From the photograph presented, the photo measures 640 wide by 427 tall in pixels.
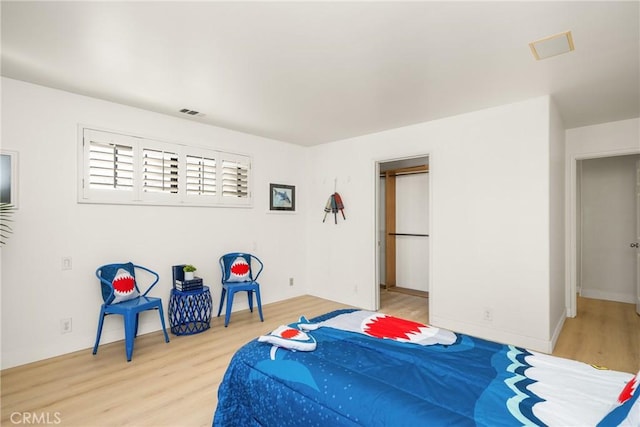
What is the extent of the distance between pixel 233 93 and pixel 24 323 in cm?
281

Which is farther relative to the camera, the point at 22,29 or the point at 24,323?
the point at 24,323

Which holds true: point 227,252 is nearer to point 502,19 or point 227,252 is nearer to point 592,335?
point 502,19

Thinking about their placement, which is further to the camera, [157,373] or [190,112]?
[190,112]

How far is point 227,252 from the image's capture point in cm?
440

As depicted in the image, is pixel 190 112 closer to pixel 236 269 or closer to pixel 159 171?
pixel 159 171

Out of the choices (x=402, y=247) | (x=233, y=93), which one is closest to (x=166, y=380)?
(x=233, y=93)

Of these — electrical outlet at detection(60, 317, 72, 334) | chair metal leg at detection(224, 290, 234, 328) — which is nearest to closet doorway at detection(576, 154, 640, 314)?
chair metal leg at detection(224, 290, 234, 328)

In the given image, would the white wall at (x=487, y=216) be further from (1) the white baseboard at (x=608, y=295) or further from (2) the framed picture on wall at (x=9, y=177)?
(2) the framed picture on wall at (x=9, y=177)

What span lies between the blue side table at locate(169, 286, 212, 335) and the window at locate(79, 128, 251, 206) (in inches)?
43.4

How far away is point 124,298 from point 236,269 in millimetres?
1278

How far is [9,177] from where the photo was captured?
2.80m

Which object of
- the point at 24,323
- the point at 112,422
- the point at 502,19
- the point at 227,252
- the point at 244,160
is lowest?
the point at 112,422

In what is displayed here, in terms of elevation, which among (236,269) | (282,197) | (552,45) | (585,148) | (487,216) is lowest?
(236,269)

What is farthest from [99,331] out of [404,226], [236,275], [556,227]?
[556,227]
